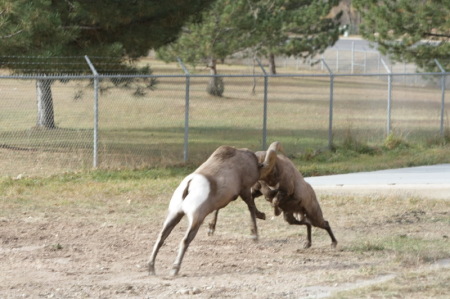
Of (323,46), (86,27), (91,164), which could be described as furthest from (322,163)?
(323,46)

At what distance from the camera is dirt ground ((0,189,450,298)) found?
7742 mm

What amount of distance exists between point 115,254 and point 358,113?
2104 centimetres

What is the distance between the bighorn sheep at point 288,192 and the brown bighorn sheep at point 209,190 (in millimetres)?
198

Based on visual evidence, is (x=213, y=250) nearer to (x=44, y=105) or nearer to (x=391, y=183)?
(x=391, y=183)

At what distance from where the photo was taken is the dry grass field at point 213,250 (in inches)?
304

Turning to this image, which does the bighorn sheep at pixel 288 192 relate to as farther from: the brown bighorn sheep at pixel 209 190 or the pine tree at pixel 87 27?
the pine tree at pixel 87 27

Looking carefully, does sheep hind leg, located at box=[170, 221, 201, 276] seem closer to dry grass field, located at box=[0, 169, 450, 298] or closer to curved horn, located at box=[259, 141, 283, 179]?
dry grass field, located at box=[0, 169, 450, 298]

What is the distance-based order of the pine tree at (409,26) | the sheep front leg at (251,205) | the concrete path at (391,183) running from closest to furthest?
the sheep front leg at (251,205), the concrete path at (391,183), the pine tree at (409,26)

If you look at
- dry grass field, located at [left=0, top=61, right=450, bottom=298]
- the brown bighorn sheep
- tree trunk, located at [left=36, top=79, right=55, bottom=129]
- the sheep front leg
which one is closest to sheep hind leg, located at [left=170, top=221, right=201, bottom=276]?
the brown bighorn sheep

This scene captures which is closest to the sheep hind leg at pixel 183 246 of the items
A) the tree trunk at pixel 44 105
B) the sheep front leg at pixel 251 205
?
the sheep front leg at pixel 251 205

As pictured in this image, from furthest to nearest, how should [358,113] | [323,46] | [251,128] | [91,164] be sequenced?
[323,46] → [358,113] → [251,128] → [91,164]

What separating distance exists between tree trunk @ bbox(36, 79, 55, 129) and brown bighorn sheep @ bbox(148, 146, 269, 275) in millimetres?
11506

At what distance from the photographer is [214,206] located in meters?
8.48

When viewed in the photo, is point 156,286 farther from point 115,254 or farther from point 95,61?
point 95,61
